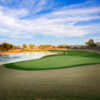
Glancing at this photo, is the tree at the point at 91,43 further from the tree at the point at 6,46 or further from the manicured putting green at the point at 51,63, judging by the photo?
the tree at the point at 6,46

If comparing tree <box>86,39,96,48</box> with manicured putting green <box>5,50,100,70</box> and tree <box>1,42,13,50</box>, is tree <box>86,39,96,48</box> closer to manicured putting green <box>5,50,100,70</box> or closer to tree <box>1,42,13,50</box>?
manicured putting green <box>5,50,100,70</box>

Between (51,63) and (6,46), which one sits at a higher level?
(6,46)

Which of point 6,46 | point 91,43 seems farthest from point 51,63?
point 91,43

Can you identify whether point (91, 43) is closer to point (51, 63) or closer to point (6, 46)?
point (51, 63)

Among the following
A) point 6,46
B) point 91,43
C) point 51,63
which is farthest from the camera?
point 91,43

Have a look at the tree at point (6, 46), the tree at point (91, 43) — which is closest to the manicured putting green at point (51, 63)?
the tree at point (6, 46)

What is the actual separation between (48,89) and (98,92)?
4.35ft

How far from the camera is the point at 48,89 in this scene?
2.29 metres

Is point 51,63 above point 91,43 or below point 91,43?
below

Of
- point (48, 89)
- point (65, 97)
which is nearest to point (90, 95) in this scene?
point (65, 97)

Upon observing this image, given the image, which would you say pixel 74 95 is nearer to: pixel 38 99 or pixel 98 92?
pixel 98 92

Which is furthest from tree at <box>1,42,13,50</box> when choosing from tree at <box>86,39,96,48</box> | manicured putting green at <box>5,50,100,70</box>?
tree at <box>86,39,96,48</box>

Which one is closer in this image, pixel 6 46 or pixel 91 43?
pixel 6 46

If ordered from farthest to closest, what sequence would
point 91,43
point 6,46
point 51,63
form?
point 91,43 < point 6,46 < point 51,63
